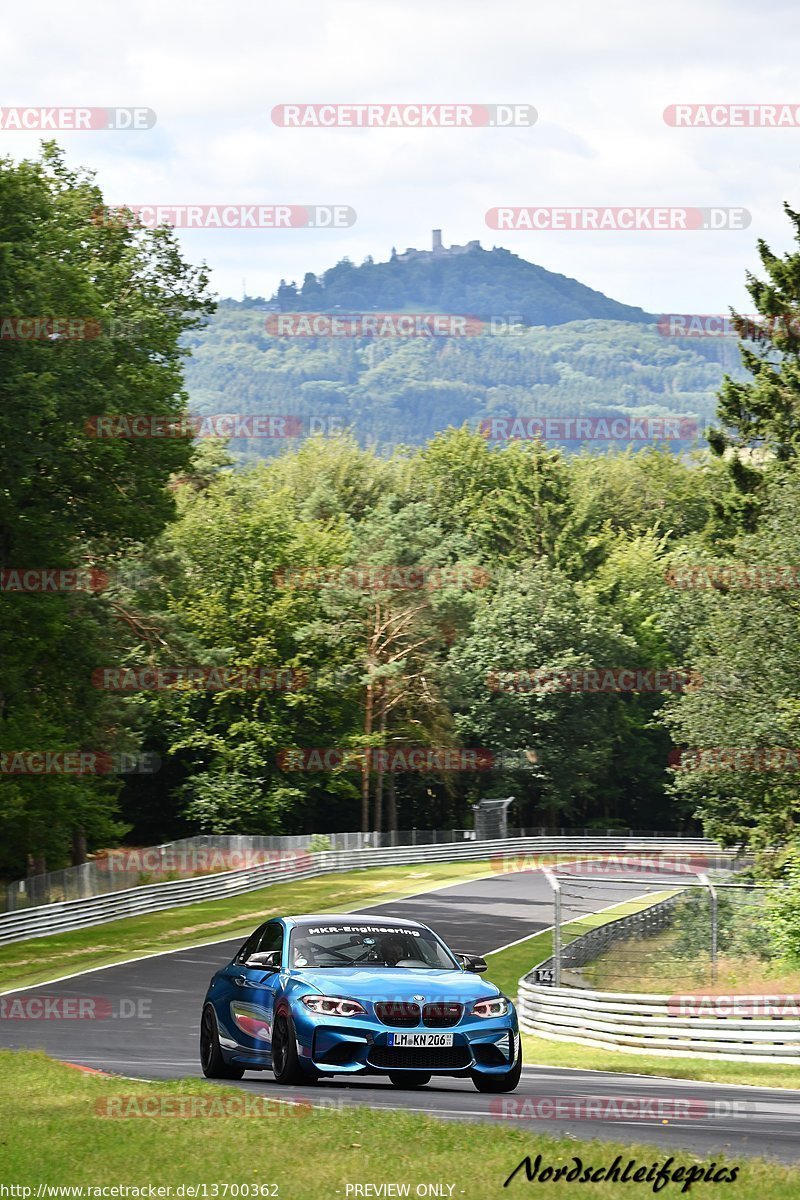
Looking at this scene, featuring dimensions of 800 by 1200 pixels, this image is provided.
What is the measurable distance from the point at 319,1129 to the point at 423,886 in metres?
47.1

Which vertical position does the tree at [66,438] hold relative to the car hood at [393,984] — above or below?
above

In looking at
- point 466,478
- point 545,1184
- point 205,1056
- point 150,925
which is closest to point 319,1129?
point 545,1184

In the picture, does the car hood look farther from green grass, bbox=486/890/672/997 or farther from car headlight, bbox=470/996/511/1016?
green grass, bbox=486/890/672/997

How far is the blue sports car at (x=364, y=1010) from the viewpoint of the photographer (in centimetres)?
1319

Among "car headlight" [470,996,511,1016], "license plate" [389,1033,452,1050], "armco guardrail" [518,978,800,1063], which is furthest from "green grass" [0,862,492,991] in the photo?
"license plate" [389,1033,452,1050]

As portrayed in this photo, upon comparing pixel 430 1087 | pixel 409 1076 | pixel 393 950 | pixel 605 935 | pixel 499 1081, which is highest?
pixel 393 950

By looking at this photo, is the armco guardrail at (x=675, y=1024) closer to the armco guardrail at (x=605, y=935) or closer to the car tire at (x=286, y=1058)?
the armco guardrail at (x=605, y=935)

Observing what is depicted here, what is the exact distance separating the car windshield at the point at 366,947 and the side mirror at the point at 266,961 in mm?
138

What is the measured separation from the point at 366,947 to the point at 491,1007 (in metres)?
1.41

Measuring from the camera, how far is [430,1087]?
1496cm

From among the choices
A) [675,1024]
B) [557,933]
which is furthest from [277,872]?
[675,1024]

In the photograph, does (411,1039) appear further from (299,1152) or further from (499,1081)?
(299,1152)

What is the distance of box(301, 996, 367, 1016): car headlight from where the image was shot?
13180 millimetres

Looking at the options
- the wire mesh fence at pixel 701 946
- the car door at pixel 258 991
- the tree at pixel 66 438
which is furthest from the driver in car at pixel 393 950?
the tree at pixel 66 438
